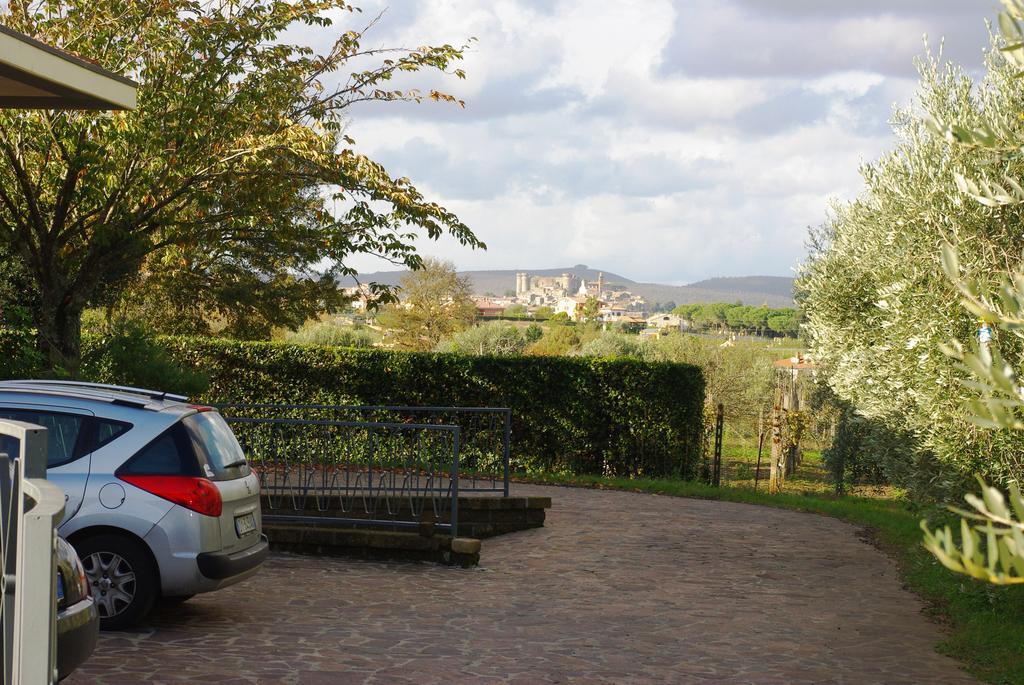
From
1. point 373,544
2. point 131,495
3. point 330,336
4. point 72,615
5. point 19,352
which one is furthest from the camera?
point 330,336

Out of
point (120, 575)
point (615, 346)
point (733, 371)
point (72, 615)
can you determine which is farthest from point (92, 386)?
point (615, 346)

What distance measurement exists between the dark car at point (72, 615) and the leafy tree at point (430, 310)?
57661 mm

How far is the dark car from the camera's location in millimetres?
5523

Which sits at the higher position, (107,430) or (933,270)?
(933,270)

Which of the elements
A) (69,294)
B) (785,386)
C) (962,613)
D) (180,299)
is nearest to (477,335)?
(785,386)

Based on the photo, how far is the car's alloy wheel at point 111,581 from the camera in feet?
28.2

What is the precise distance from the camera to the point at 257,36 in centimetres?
1861

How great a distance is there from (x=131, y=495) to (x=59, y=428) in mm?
782

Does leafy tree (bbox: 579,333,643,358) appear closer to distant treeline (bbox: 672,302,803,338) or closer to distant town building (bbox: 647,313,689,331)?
distant town building (bbox: 647,313,689,331)

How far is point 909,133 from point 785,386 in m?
34.7

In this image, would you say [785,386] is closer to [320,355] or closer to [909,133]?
[320,355]

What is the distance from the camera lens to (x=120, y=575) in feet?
28.3

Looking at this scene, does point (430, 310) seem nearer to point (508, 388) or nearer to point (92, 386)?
point (508, 388)

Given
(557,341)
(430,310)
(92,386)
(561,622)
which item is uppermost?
(430,310)
